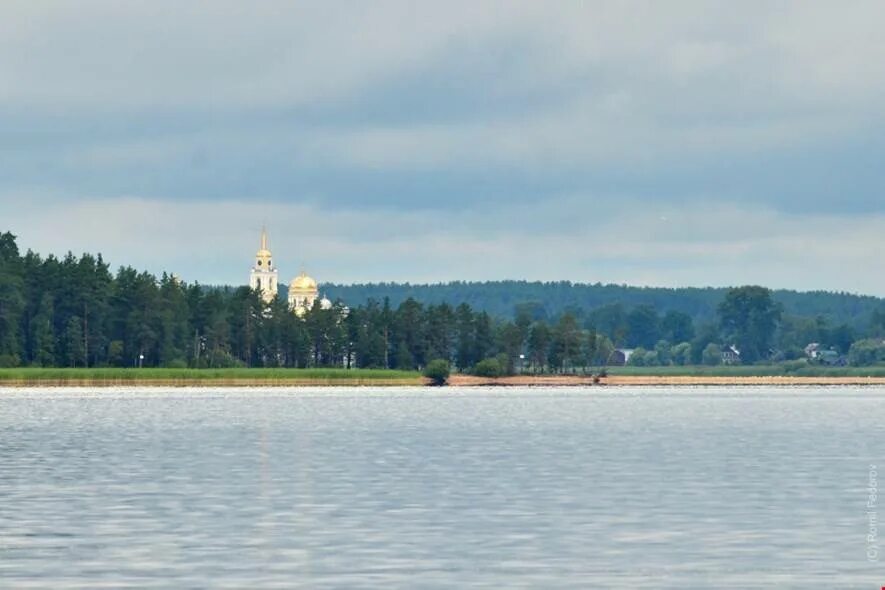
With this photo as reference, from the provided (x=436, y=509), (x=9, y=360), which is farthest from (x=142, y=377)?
(x=436, y=509)

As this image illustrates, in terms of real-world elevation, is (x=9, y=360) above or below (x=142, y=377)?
above

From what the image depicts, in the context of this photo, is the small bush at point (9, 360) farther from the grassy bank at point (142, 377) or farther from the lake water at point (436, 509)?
the lake water at point (436, 509)

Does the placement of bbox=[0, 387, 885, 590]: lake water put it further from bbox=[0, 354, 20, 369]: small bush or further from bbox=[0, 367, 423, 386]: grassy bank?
bbox=[0, 354, 20, 369]: small bush

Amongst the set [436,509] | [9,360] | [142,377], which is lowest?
[436,509]

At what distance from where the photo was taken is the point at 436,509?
4100cm

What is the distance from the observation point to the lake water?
3069cm

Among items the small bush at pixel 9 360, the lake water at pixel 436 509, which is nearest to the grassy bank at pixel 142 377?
the small bush at pixel 9 360

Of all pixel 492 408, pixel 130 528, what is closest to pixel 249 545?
pixel 130 528

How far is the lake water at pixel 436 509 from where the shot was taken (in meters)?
30.7

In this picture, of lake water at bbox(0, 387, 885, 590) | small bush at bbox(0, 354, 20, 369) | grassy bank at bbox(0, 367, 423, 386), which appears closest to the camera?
lake water at bbox(0, 387, 885, 590)

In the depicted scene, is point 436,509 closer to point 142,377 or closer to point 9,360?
point 142,377

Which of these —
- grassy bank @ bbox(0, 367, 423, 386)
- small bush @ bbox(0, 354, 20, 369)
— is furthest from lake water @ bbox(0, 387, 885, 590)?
small bush @ bbox(0, 354, 20, 369)

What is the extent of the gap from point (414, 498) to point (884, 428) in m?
48.0

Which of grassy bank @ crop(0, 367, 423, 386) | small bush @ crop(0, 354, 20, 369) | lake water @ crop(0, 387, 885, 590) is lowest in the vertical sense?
lake water @ crop(0, 387, 885, 590)
